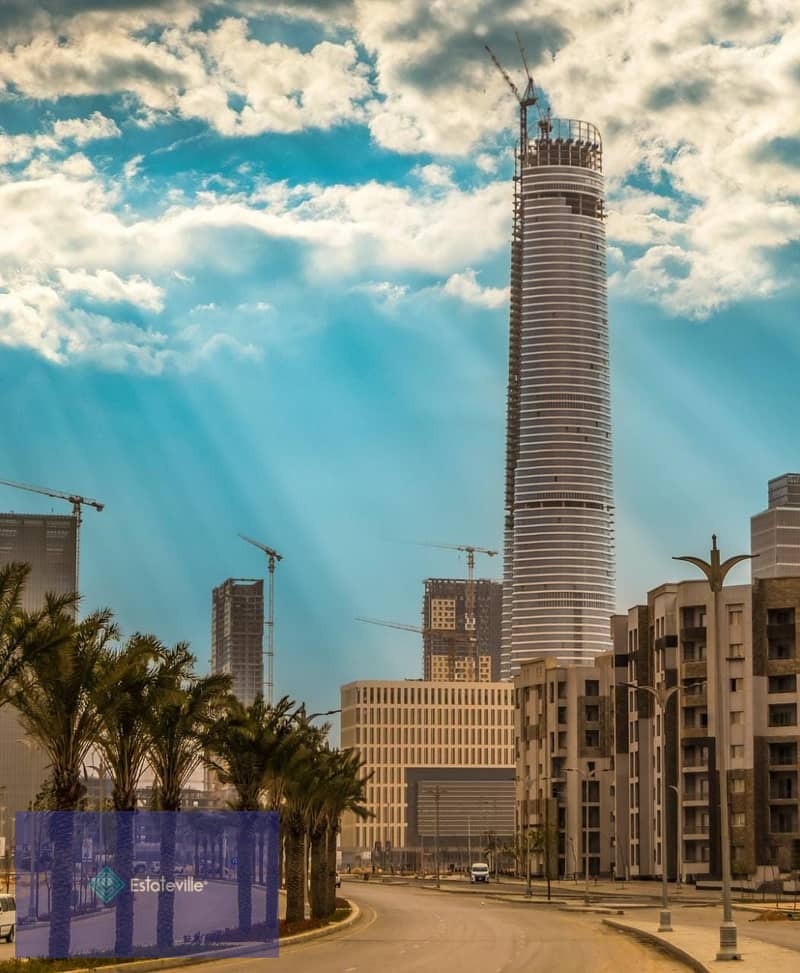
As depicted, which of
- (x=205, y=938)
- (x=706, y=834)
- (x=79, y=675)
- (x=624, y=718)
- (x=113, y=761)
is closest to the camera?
(x=79, y=675)

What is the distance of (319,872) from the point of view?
3322 inches

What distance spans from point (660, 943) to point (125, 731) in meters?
20.5

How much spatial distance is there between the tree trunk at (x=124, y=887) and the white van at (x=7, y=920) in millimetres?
23505

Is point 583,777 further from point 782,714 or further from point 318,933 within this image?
point 318,933

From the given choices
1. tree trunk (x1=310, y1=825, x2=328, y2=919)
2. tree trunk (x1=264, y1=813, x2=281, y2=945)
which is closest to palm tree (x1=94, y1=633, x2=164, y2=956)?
tree trunk (x1=264, y1=813, x2=281, y2=945)

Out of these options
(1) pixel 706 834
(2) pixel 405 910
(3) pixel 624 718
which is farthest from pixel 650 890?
(2) pixel 405 910

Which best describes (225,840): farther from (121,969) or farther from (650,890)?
(121,969)

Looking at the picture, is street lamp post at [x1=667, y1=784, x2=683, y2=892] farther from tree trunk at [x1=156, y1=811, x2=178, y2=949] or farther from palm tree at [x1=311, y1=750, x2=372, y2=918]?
tree trunk at [x1=156, y1=811, x2=178, y2=949]

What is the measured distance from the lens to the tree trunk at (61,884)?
150ft

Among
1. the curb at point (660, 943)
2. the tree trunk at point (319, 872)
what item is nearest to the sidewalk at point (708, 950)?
the curb at point (660, 943)

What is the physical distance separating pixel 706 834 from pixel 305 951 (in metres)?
106

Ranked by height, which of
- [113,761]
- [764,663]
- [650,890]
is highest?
[764,663]

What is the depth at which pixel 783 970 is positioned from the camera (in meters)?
42.5
